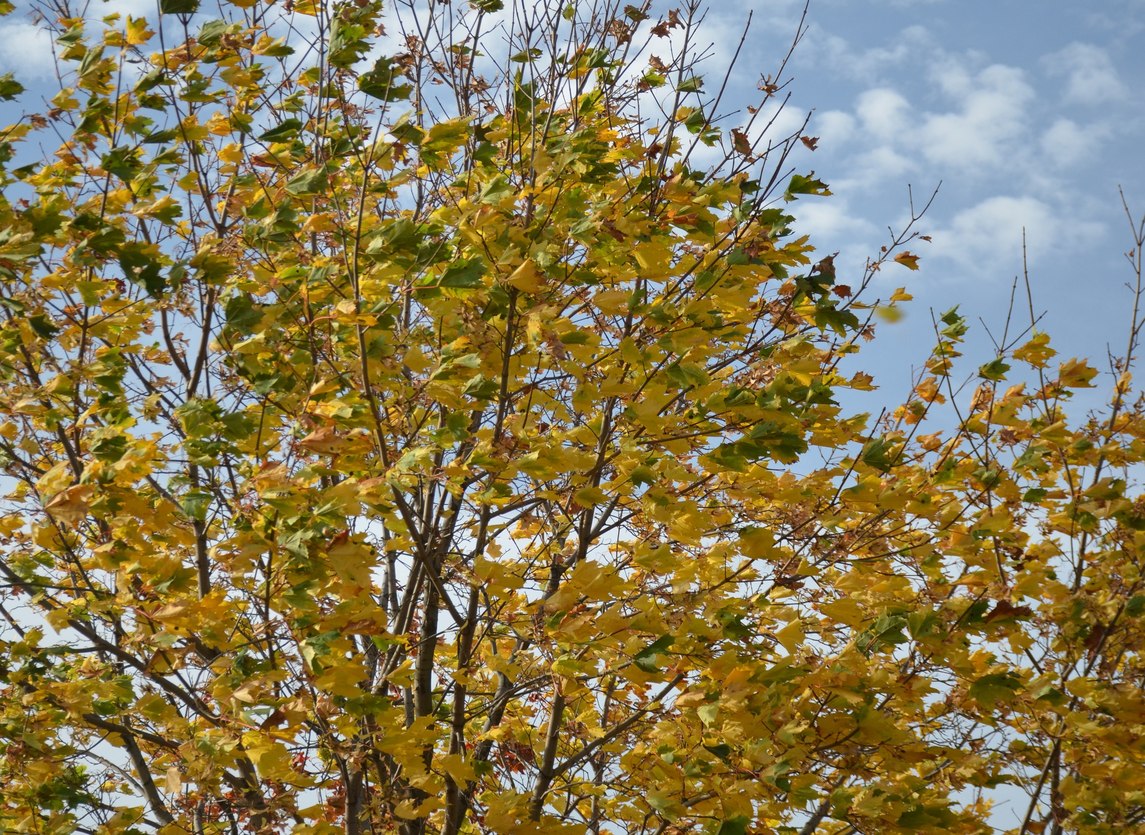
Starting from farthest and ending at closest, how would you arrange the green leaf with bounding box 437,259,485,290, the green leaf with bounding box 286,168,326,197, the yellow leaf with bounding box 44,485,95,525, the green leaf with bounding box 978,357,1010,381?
the green leaf with bounding box 978,357,1010,381
the green leaf with bounding box 286,168,326,197
the green leaf with bounding box 437,259,485,290
the yellow leaf with bounding box 44,485,95,525

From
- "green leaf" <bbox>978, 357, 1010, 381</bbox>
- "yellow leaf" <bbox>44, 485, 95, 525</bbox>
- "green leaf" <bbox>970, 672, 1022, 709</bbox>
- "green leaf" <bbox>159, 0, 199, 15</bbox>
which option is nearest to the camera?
"yellow leaf" <bbox>44, 485, 95, 525</bbox>

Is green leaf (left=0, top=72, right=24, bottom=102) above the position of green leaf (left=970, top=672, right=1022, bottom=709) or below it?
above

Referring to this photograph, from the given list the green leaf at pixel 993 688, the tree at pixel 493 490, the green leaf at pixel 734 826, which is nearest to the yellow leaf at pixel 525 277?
the tree at pixel 493 490

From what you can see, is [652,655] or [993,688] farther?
[993,688]

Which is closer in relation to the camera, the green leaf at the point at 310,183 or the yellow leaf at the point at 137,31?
the green leaf at the point at 310,183

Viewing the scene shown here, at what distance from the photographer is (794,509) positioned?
12.3 feet

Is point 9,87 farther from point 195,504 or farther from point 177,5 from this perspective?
point 195,504

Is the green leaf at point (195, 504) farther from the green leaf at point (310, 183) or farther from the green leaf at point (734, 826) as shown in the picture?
the green leaf at point (734, 826)

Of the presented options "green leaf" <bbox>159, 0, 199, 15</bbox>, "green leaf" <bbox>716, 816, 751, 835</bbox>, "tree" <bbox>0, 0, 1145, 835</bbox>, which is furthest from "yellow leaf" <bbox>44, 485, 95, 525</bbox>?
"green leaf" <bbox>716, 816, 751, 835</bbox>

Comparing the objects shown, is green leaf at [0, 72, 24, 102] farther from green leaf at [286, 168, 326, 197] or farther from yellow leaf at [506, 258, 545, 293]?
yellow leaf at [506, 258, 545, 293]

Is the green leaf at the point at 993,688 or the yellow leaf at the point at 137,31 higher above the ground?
the yellow leaf at the point at 137,31

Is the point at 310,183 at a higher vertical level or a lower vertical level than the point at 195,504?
higher


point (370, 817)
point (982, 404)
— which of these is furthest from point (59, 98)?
point (982, 404)

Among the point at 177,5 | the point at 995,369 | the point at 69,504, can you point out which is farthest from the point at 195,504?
the point at 995,369
